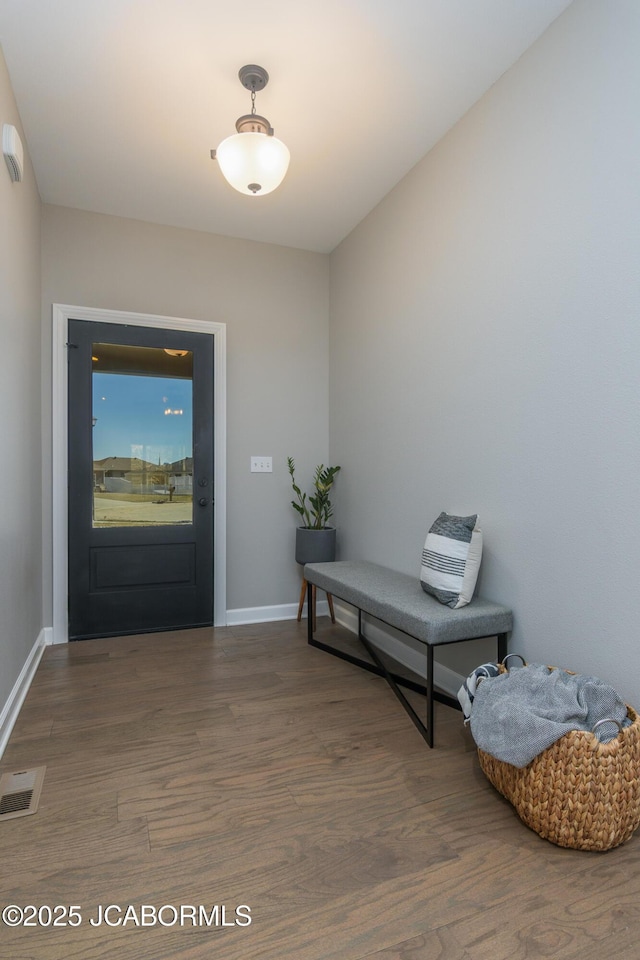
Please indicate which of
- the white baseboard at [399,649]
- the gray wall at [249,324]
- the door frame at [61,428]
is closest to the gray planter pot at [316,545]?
the gray wall at [249,324]

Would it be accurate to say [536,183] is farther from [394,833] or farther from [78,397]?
[78,397]

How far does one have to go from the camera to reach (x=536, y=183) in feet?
6.87

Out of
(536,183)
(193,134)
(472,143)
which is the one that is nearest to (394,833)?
(536,183)

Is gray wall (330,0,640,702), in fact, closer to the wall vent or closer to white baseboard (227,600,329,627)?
white baseboard (227,600,329,627)

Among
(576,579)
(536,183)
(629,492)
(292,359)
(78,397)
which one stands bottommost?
(576,579)

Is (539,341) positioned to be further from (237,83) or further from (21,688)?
(21,688)

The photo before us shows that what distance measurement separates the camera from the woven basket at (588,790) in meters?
1.46

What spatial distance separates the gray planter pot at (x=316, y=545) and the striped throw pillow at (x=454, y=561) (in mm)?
1334

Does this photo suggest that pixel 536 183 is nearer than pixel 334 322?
Yes

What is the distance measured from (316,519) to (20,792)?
2510 mm

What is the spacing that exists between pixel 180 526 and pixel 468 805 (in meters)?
2.54

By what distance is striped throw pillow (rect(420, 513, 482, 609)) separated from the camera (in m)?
2.24

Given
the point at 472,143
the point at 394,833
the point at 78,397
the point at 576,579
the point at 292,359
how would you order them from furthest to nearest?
the point at 292,359 → the point at 78,397 → the point at 472,143 → the point at 576,579 → the point at 394,833

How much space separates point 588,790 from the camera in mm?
1455
